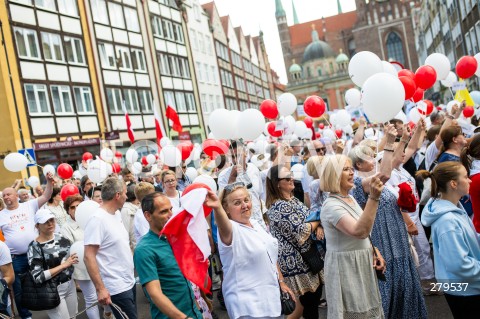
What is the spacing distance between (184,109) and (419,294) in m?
34.2

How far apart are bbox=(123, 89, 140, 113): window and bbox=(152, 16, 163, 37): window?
603cm

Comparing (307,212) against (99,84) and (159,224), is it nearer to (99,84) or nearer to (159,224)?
(159,224)

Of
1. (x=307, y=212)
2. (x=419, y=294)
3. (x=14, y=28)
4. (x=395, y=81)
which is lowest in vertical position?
(x=419, y=294)

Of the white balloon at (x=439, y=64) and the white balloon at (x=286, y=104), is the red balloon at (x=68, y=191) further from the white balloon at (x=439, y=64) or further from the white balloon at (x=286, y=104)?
the white balloon at (x=439, y=64)

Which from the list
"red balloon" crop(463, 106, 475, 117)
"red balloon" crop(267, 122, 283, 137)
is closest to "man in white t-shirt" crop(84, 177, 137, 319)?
"red balloon" crop(267, 122, 283, 137)

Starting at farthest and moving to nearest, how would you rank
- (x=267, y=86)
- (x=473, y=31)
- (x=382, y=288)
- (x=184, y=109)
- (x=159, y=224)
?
(x=267, y=86) → (x=184, y=109) → (x=473, y=31) → (x=382, y=288) → (x=159, y=224)

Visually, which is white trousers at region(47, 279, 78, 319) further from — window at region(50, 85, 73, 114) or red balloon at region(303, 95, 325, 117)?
window at region(50, 85, 73, 114)

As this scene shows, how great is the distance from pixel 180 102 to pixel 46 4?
45.2ft

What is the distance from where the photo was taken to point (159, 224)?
12.1 ft

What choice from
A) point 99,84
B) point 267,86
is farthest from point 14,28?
point 267,86

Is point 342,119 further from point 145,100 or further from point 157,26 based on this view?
point 157,26

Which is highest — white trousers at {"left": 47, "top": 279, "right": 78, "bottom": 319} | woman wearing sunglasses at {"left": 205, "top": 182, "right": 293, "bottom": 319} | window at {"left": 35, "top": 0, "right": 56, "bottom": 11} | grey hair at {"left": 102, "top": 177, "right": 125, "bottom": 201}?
window at {"left": 35, "top": 0, "right": 56, "bottom": 11}

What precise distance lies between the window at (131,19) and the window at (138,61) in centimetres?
147

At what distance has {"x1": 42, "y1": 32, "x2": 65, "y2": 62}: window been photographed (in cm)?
2460
